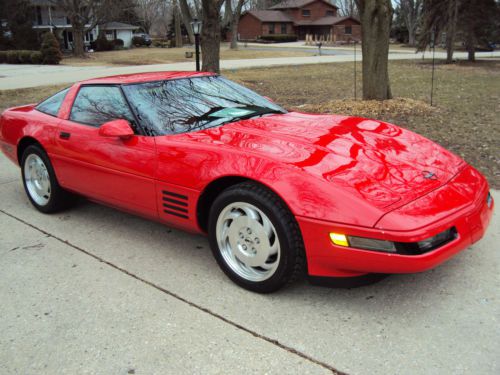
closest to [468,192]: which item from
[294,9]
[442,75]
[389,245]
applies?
[389,245]

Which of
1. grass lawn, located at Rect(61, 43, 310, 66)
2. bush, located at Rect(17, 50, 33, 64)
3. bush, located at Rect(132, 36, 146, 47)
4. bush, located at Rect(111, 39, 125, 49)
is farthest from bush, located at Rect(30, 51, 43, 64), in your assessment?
bush, located at Rect(132, 36, 146, 47)

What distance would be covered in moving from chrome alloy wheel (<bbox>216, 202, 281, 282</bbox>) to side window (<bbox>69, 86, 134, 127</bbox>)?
122 centimetres

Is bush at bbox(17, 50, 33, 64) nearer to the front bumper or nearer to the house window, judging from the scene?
the house window

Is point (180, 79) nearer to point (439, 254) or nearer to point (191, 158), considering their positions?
point (191, 158)

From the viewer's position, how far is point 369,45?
32.0 feet

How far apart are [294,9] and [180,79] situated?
77.1 metres

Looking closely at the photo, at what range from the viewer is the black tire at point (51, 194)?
450cm

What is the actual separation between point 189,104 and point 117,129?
67 centimetres

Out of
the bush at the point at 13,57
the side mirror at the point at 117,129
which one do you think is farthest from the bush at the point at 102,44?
the side mirror at the point at 117,129

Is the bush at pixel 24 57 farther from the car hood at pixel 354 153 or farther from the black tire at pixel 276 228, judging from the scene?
the black tire at pixel 276 228

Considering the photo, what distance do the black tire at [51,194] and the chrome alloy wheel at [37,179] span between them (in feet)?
0.10

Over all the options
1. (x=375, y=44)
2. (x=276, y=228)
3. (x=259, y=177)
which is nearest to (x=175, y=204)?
(x=259, y=177)

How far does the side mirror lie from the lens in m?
3.59

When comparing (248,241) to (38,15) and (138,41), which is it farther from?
(138,41)
